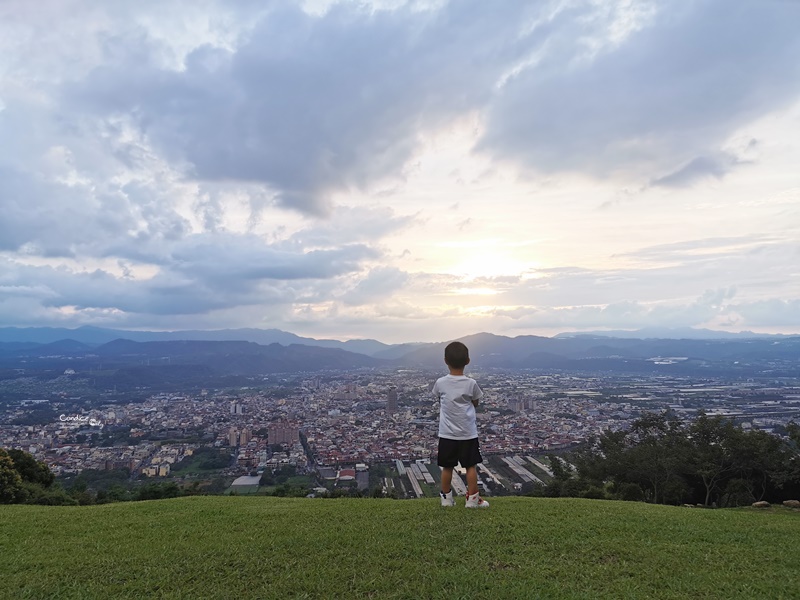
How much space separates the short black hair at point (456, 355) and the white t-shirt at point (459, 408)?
0.16m

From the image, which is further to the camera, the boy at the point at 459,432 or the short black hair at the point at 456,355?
the short black hair at the point at 456,355

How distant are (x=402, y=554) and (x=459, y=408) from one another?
6.58ft

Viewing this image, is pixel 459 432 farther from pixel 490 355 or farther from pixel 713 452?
pixel 490 355

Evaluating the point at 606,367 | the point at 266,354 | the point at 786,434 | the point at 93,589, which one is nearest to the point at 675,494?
the point at 786,434

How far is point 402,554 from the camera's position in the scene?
14.2 feet

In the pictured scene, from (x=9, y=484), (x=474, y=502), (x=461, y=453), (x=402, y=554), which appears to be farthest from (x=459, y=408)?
(x=9, y=484)

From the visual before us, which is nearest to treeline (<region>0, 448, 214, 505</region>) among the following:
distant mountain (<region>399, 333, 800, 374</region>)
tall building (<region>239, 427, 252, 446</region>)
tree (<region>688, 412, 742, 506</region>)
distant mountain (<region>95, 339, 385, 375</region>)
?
tree (<region>688, 412, 742, 506</region>)

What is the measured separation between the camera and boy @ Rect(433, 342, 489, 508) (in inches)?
232

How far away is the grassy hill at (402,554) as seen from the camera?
370cm

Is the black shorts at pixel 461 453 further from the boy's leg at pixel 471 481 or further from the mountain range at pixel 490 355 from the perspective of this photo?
the mountain range at pixel 490 355

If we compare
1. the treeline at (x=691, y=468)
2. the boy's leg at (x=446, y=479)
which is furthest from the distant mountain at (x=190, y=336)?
the boy's leg at (x=446, y=479)

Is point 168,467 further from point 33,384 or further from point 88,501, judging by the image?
point 33,384

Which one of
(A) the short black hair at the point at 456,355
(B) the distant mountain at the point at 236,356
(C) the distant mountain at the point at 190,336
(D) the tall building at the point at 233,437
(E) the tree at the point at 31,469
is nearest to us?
(A) the short black hair at the point at 456,355

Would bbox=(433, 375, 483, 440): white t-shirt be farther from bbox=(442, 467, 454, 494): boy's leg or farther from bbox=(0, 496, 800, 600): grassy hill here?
bbox=(0, 496, 800, 600): grassy hill
